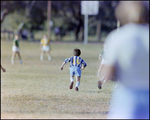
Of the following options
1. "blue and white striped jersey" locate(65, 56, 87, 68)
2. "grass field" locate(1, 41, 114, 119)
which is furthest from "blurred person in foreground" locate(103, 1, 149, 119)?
"blue and white striped jersey" locate(65, 56, 87, 68)

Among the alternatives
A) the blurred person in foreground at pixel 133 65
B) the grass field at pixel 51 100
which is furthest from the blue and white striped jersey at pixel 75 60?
the blurred person in foreground at pixel 133 65

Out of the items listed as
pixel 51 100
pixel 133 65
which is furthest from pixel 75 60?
pixel 133 65

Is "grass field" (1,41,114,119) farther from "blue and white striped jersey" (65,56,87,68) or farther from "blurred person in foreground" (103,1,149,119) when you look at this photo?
"blurred person in foreground" (103,1,149,119)

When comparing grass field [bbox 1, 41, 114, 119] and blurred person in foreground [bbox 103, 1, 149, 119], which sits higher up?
blurred person in foreground [bbox 103, 1, 149, 119]

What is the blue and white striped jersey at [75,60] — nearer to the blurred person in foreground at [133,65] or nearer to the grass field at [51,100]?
the grass field at [51,100]

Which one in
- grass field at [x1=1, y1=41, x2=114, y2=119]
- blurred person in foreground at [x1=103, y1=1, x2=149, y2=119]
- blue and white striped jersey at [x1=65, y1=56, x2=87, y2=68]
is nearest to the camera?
blurred person in foreground at [x1=103, y1=1, x2=149, y2=119]

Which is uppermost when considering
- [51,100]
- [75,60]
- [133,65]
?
[133,65]

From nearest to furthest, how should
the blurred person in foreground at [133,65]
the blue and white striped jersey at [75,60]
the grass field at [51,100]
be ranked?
the blurred person in foreground at [133,65] < the grass field at [51,100] < the blue and white striped jersey at [75,60]

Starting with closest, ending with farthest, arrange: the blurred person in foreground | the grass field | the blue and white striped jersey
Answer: the blurred person in foreground
the grass field
the blue and white striped jersey

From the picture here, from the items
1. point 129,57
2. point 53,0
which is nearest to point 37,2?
point 53,0

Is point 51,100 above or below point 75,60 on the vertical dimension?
below

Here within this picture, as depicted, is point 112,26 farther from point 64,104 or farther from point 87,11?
point 64,104

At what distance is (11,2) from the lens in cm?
5372

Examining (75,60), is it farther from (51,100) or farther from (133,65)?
(133,65)
